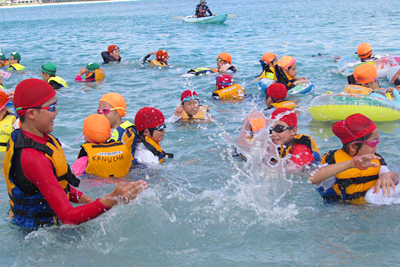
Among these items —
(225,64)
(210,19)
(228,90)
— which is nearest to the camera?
(228,90)

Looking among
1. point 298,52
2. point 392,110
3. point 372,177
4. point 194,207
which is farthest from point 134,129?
point 298,52

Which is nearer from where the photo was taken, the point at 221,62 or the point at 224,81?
the point at 224,81

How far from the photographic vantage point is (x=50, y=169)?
10.8 ft

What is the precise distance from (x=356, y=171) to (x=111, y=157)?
10.3ft

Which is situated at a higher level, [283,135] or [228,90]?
[283,135]

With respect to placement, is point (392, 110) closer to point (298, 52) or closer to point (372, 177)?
point (372, 177)

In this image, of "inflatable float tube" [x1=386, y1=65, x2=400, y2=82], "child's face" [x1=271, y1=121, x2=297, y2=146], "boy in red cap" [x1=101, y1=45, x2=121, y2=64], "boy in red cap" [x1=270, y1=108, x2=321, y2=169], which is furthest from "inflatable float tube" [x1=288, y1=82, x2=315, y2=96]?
"boy in red cap" [x1=101, y1=45, x2=121, y2=64]

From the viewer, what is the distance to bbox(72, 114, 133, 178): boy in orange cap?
535 cm

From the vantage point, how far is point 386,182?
438cm

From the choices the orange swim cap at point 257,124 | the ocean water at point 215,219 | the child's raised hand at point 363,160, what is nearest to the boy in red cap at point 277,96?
the ocean water at point 215,219

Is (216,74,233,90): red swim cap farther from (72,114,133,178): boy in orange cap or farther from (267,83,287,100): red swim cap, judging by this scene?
(72,114,133,178): boy in orange cap

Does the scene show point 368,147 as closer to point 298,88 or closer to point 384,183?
point 384,183

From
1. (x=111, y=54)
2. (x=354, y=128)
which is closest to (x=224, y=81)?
(x=354, y=128)

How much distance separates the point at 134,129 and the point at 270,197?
7.67 ft
